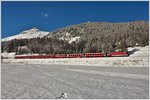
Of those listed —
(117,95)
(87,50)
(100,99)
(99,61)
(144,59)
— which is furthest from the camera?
(87,50)

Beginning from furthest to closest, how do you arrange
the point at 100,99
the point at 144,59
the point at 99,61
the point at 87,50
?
the point at 87,50 → the point at 99,61 → the point at 144,59 → the point at 100,99

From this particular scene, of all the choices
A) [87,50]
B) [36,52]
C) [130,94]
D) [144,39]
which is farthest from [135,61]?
[36,52]

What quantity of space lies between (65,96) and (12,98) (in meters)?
2.44

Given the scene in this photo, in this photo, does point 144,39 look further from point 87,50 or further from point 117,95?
point 117,95

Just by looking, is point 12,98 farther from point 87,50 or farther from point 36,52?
point 36,52

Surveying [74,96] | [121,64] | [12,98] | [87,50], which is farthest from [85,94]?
[87,50]

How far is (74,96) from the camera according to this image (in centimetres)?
1205

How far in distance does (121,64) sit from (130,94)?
29.7 m

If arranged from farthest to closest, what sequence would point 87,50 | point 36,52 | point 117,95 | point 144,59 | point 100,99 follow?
1. point 36,52
2. point 87,50
3. point 144,59
4. point 117,95
5. point 100,99

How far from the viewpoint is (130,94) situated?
12.7m

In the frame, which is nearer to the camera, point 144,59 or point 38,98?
point 38,98

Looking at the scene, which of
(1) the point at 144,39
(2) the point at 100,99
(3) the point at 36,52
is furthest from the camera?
(3) the point at 36,52

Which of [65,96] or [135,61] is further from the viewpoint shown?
[135,61]

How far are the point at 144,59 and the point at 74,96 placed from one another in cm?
3175
